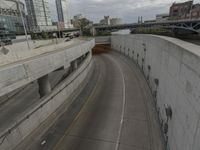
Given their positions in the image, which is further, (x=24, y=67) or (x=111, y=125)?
(x=111, y=125)

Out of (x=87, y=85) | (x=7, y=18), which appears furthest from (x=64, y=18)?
(x=87, y=85)

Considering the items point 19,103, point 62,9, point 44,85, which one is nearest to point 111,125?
point 44,85

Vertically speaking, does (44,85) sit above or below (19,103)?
above

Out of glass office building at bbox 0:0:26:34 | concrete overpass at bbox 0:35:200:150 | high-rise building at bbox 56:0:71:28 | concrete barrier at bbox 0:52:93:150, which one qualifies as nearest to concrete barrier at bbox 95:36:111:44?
glass office building at bbox 0:0:26:34

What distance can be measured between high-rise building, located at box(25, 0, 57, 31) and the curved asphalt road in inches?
3895

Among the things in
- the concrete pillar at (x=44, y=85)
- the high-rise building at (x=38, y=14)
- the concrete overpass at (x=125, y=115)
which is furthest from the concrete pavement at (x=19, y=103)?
the high-rise building at (x=38, y=14)

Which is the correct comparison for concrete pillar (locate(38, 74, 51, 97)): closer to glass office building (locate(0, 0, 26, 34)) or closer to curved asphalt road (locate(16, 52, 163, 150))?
curved asphalt road (locate(16, 52, 163, 150))

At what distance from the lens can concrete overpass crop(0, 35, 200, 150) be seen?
7.12m

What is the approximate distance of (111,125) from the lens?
Result: 1316 cm

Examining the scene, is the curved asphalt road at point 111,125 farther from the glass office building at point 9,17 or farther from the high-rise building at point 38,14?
the high-rise building at point 38,14

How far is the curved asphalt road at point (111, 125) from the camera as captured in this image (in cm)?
1107

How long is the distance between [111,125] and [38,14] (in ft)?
376

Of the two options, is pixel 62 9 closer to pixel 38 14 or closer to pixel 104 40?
pixel 38 14

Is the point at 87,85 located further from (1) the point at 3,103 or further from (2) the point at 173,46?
(2) the point at 173,46
